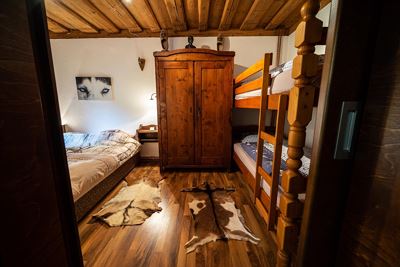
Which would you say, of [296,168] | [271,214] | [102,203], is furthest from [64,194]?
[102,203]

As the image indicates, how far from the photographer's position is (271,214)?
1.43 meters

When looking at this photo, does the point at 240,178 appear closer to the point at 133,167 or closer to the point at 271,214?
the point at 271,214

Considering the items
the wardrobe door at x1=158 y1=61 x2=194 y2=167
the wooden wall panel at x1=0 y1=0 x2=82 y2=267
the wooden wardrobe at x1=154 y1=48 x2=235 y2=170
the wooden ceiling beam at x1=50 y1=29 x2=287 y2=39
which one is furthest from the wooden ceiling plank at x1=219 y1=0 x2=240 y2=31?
the wooden wall panel at x1=0 y1=0 x2=82 y2=267

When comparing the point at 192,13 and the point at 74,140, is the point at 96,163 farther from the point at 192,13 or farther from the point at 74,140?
the point at 192,13

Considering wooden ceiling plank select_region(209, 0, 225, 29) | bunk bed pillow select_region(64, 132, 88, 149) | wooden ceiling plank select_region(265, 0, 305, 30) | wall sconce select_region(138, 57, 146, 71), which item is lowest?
bunk bed pillow select_region(64, 132, 88, 149)

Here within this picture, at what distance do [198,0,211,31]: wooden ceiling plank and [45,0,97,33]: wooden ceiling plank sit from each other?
5.82 feet

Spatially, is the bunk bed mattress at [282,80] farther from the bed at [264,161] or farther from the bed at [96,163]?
the bed at [96,163]

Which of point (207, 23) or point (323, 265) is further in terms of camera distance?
point (207, 23)

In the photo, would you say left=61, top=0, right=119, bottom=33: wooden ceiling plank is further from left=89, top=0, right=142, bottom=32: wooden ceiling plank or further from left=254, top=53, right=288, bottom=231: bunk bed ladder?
left=254, top=53, right=288, bottom=231: bunk bed ladder

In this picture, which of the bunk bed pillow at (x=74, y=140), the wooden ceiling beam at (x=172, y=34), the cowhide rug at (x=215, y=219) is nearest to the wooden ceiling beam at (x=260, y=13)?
the wooden ceiling beam at (x=172, y=34)

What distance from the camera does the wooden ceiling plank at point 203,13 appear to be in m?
2.20

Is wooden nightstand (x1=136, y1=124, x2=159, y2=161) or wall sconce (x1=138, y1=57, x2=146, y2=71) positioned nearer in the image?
wall sconce (x1=138, y1=57, x2=146, y2=71)

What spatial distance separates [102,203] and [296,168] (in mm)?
2166

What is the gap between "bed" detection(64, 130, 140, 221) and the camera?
179 cm
